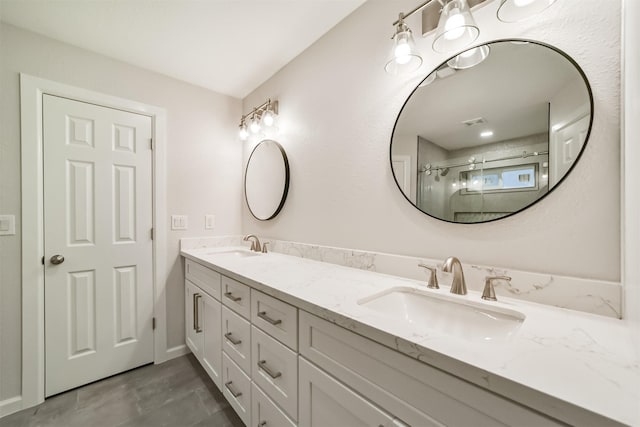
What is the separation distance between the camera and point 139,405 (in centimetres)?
148

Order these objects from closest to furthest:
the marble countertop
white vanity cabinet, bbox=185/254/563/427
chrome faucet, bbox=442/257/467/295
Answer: the marble countertop, white vanity cabinet, bbox=185/254/563/427, chrome faucet, bbox=442/257/467/295

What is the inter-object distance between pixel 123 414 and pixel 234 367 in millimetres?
776

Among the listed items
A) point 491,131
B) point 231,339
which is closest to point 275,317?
point 231,339

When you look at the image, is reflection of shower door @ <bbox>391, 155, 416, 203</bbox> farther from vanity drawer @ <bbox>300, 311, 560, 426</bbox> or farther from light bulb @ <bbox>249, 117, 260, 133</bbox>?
light bulb @ <bbox>249, 117, 260, 133</bbox>

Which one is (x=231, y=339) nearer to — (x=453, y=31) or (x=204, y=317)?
(x=204, y=317)

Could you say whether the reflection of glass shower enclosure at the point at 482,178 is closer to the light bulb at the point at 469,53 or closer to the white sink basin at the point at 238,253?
the light bulb at the point at 469,53

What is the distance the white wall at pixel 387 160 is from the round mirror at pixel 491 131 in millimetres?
41

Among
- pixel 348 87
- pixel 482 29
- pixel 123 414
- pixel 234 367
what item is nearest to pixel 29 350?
pixel 123 414

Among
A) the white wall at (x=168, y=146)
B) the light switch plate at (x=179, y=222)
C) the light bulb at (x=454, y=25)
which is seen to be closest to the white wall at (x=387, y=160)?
the light bulb at (x=454, y=25)

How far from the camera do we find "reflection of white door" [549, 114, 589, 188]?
2.53 feet

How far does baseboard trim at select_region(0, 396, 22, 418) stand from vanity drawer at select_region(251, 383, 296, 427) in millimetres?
1491

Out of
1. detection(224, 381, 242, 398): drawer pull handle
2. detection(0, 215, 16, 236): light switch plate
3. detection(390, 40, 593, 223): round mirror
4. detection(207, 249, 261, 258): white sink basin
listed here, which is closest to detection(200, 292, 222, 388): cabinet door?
detection(224, 381, 242, 398): drawer pull handle

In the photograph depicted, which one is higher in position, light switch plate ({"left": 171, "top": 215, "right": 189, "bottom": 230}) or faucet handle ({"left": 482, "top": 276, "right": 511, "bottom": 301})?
light switch plate ({"left": 171, "top": 215, "right": 189, "bottom": 230})

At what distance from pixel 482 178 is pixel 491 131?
0.18m
